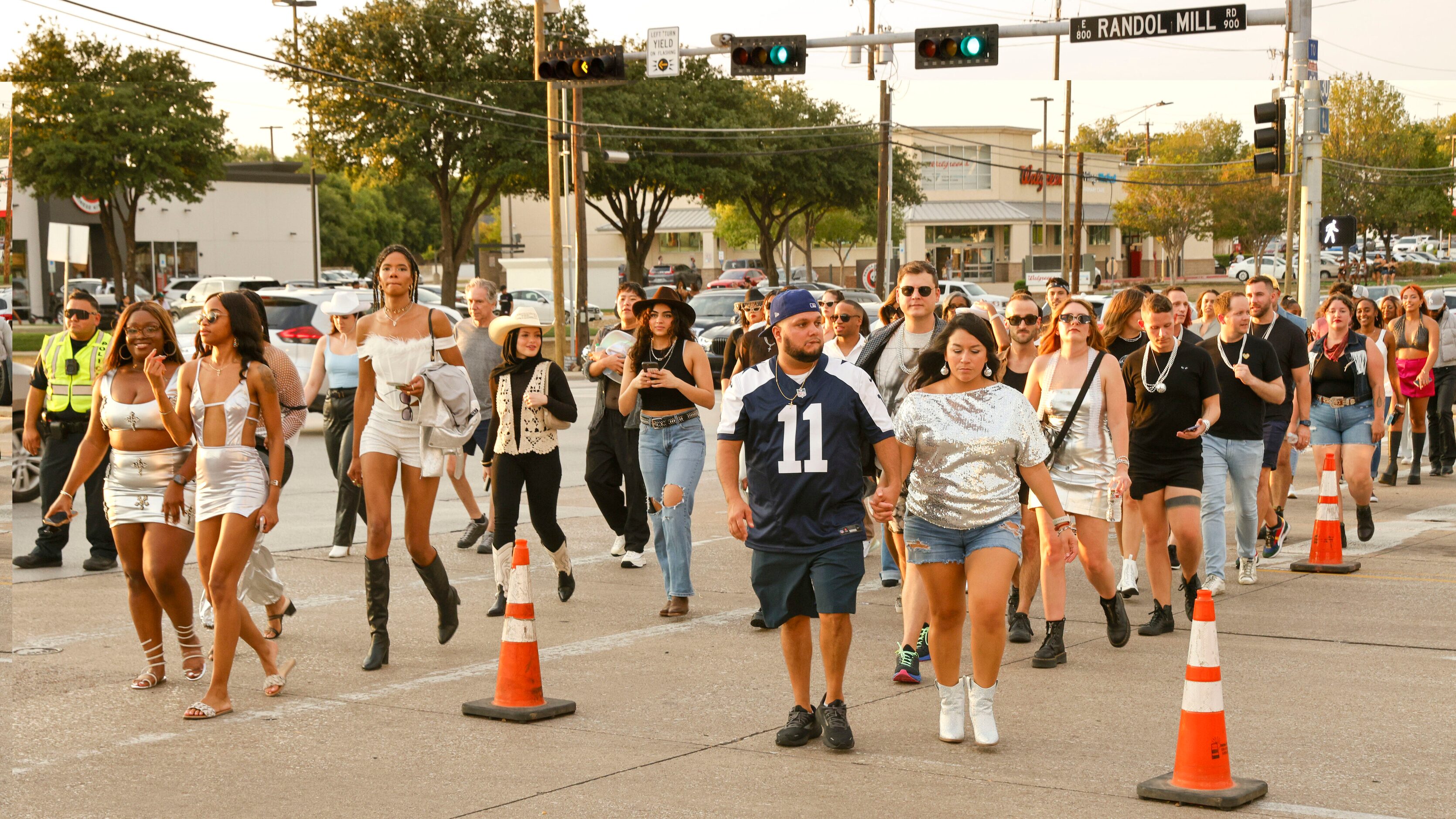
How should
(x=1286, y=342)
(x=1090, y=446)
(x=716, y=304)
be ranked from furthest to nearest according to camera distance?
(x=716, y=304)
(x=1286, y=342)
(x=1090, y=446)

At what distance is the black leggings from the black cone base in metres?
1.97

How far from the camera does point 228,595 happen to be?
6.44 m

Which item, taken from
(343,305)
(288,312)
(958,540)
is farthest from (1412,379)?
(288,312)

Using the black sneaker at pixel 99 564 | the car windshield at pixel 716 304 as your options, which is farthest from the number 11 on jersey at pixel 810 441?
the car windshield at pixel 716 304

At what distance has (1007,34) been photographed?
64.3 feet

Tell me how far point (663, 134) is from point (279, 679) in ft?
134

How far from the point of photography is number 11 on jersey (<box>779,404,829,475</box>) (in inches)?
229

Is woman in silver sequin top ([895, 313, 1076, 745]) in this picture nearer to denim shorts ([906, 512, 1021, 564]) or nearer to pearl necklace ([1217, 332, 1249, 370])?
denim shorts ([906, 512, 1021, 564])

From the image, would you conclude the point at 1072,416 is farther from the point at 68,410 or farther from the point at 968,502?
the point at 68,410

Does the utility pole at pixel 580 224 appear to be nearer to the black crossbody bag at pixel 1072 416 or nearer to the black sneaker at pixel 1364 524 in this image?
the black sneaker at pixel 1364 524

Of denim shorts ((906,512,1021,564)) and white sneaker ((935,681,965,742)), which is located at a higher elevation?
denim shorts ((906,512,1021,564))

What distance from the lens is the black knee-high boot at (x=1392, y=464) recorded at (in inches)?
592

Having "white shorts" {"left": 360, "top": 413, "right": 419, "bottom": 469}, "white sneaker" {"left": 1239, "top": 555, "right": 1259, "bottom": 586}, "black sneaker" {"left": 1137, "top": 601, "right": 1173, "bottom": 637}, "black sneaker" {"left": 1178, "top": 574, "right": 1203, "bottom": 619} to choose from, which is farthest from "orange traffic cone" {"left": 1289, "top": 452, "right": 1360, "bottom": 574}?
"white shorts" {"left": 360, "top": 413, "right": 419, "bottom": 469}

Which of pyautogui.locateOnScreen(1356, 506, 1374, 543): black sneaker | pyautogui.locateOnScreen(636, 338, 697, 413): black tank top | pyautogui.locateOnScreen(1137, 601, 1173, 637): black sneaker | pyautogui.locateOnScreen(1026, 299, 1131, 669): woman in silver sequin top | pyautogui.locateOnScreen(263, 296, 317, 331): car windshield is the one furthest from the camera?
pyautogui.locateOnScreen(263, 296, 317, 331): car windshield
